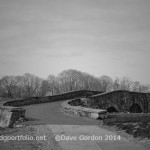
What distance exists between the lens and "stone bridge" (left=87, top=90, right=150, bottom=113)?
802 inches

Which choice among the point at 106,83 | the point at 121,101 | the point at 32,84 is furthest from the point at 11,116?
the point at 106,83

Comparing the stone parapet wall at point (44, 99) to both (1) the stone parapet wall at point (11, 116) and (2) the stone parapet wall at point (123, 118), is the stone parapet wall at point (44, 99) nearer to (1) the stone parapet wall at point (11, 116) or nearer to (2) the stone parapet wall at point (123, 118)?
(1) the stone parapet wall at point (11, 116)

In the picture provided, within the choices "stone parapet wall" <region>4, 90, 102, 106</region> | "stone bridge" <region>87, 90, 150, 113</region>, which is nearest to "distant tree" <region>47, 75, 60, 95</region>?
"stone parapet wall" <region>4, 90, 102, 106</region>

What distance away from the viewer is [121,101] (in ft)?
78.7

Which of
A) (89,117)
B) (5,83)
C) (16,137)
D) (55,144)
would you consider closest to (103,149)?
(55,144)

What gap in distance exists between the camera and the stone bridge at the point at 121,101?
20377 millimetres

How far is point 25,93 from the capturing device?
6166 cm

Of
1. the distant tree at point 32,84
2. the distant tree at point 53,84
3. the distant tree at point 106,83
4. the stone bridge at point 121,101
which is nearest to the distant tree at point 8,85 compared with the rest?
the distant tree at point 32,84

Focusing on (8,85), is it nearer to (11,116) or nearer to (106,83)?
(106,83)

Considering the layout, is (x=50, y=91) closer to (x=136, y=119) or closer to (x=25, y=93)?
(x=25, y=93)

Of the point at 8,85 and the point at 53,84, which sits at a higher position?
the point at 53,84

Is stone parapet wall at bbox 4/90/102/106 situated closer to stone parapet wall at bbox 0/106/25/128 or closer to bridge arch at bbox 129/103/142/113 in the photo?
stone parapet wall at bbox 0/106/25/128

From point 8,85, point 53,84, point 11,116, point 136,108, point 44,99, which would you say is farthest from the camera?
point 53,84

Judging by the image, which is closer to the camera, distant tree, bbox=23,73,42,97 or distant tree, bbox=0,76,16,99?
distant tree, bbox=0,76,16,99
